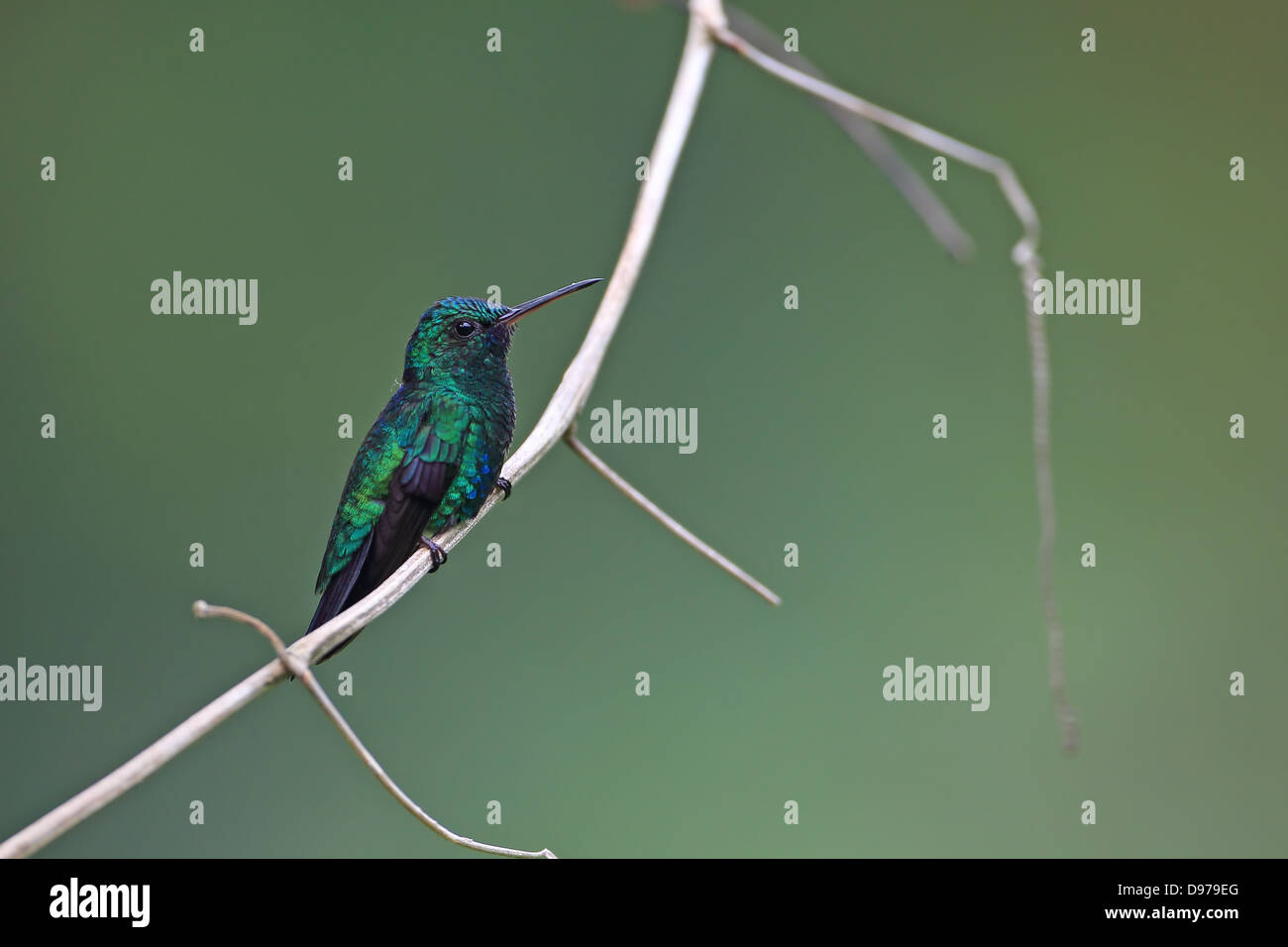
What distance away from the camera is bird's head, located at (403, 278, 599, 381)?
247 cm

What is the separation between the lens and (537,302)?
229 centimetres

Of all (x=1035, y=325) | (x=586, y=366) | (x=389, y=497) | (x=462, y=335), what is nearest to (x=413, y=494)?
(x=389, y=497)

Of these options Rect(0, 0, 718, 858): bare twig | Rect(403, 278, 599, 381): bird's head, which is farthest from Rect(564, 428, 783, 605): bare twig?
Rect(403, 278, 599, 381): bird's head

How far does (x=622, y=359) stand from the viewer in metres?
4.83

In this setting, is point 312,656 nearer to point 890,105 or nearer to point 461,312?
point 461,312

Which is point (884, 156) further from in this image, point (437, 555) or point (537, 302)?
point (437, 555)

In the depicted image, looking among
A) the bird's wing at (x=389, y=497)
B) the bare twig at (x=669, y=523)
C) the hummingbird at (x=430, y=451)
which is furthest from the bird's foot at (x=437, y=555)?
the bare twig at (x=669, y=523)

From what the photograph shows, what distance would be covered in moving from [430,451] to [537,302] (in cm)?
37

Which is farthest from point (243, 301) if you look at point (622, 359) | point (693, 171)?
point (693, 171)

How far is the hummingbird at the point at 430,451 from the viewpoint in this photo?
7.39 feet

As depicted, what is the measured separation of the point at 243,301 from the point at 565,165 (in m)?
1.56

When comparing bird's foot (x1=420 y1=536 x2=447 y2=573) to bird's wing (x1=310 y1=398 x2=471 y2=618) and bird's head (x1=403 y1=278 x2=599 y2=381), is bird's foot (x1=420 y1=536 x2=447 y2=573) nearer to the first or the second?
bird's wing (x1=310 y1=398 x2=471 y2=618)

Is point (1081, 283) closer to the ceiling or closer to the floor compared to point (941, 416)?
closer to the ceiling

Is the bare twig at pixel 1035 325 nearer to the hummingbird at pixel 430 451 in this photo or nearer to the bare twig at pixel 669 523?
the bare twig at pixel 669 523
